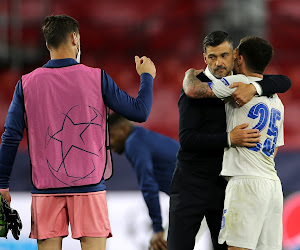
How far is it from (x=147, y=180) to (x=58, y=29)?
1.70m

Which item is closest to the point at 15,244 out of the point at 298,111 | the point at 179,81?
the point at 179,81

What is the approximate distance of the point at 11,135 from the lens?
2674 millimetres

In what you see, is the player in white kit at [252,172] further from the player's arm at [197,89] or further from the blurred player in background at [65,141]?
the blurred player in background at [65,141]

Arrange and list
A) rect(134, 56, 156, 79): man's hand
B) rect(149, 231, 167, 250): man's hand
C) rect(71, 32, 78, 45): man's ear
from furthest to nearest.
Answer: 1. rect(149, 231, 167, 250): man's hand
2. rect(134, 56, 156, 79): man's hand
3. rect(71, 32, 78, 45): man's ear

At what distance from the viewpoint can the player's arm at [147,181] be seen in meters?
4.12

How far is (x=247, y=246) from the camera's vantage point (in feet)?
9.39

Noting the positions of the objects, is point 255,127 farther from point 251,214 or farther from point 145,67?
point 145,67

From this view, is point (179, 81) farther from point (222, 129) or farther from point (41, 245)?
point (41, 245)

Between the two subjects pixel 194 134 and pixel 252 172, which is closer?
pixel 252 172

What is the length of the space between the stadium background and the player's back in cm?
318

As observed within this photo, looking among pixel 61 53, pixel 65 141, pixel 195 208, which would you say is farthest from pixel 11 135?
pixel 195 208

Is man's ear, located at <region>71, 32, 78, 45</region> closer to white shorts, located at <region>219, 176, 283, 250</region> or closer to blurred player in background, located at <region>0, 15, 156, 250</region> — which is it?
blurred player in background, located at <region>0, 15, 156, 250</region>

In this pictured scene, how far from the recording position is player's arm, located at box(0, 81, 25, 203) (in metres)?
2.68

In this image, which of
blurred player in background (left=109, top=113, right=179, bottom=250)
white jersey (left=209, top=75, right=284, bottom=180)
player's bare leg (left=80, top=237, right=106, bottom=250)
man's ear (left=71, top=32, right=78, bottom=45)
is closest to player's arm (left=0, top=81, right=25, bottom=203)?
man's ear (left=71, top=32, right=78, bottom=45)
